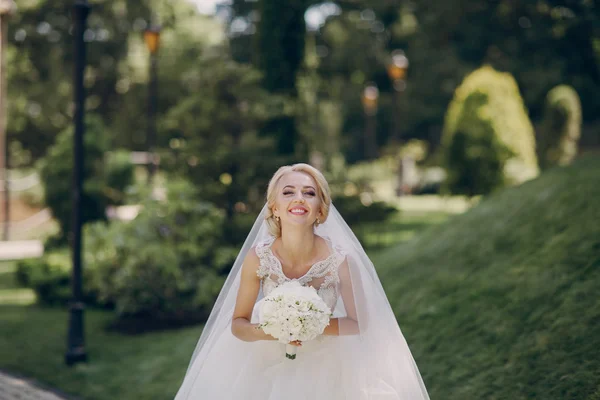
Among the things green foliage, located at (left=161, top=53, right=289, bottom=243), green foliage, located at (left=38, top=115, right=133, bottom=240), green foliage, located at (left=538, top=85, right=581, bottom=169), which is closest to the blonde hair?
green foliage, located at (left=161, top=53, right=289, bottom=243)

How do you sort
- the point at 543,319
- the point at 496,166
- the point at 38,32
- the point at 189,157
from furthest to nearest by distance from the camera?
the point at 38,32 → the point at 496,166 → the point at 189,157 → the point at 543,319

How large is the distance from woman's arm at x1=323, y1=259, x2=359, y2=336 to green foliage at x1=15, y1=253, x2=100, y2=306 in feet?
31.5

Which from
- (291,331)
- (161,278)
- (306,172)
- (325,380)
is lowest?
(161,278)

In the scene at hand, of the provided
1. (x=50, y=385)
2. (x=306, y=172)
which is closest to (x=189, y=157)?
(x=50, y=385)

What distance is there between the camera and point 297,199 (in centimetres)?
437

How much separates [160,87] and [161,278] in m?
30.0

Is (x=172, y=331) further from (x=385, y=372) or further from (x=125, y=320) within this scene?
(x=385, y=372)

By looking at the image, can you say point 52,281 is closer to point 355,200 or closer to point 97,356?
point 97,356

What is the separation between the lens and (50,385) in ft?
28.2

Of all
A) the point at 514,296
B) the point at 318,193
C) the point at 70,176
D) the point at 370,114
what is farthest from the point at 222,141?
the point at 370,114

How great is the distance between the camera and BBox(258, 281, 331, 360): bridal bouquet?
12.9ft

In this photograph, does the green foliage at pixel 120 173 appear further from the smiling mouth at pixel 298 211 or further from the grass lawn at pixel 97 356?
the smiling mouth at pixel 298 211

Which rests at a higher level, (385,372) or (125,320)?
(385,372)

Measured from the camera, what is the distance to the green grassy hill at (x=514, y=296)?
623cm
